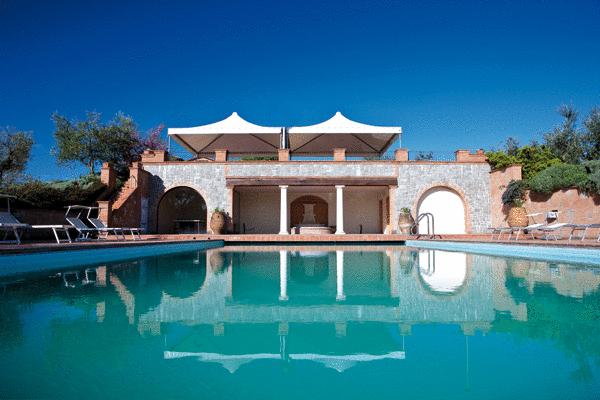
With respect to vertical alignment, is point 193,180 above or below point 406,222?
above

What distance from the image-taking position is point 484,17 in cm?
1506

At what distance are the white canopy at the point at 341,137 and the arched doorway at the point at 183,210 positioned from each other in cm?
600

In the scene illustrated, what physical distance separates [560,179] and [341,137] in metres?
9.49

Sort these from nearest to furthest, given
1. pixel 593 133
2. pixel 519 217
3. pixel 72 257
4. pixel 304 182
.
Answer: pixel 72 257 → pixel 519 217 → pixel 304 182 → pixel 593 133

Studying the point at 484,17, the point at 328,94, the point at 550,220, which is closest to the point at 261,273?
the point at 550,220

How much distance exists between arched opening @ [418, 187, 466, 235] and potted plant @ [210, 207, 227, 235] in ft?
29.0

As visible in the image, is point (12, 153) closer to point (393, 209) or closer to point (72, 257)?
point (72, 257)

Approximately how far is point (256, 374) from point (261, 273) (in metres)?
4.47

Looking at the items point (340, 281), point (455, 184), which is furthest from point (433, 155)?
point (340, 281)

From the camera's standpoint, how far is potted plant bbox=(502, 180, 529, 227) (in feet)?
48.5

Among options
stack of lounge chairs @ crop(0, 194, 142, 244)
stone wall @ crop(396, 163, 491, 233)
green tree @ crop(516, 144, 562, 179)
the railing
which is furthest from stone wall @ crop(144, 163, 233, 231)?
green tree @ crop(516, 144, 562, 179)

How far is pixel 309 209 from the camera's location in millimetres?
20859

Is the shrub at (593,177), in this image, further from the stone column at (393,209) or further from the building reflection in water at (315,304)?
the building reflection in water at (315,304)

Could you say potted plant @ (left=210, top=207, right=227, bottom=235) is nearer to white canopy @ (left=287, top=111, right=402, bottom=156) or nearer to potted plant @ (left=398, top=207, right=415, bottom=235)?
white canopy @ (left=287, top=111, right=402, bottom=156)
